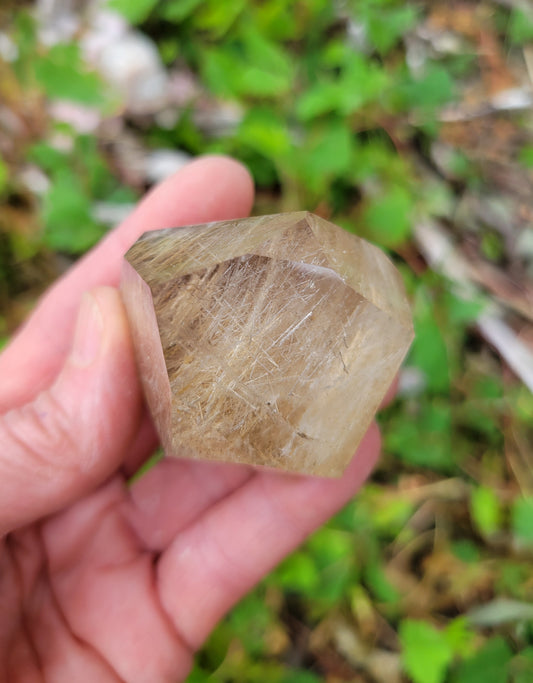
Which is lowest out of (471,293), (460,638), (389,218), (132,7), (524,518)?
(460,638)

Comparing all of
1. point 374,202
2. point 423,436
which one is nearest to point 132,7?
point 374,202

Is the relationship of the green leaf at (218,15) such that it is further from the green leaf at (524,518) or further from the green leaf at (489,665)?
the green leaf at (489,665)

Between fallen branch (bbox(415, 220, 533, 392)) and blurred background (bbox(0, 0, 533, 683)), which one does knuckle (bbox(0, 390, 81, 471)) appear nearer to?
blurred background (bbox(0, 0, 533, 683))

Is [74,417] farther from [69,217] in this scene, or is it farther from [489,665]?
[489,665]

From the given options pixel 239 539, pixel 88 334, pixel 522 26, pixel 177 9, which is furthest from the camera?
pixel 522 26

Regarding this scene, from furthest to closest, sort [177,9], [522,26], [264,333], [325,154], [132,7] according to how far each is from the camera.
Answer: [522,26] < [177,9] < [132,7] < [325,154] < [264,333]

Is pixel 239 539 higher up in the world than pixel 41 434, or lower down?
lower down
